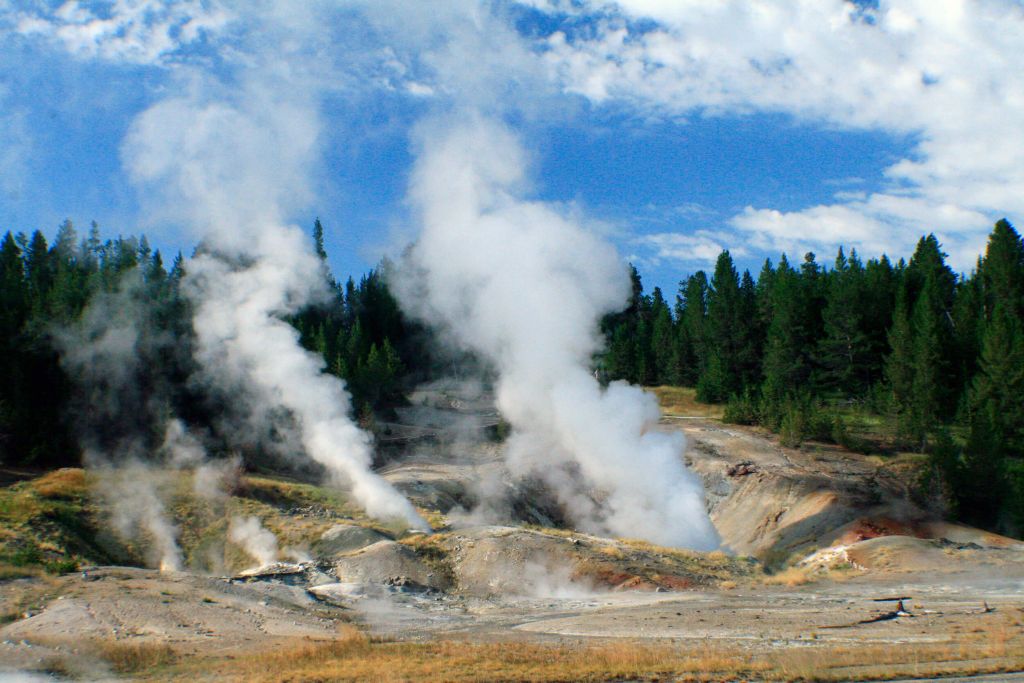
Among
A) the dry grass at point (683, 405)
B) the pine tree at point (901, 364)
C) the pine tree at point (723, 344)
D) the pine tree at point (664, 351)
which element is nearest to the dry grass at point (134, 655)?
the pine tree at point (901, 364)

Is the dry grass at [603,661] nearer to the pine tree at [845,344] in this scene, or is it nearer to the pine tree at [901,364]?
the pine tree at [901,364]

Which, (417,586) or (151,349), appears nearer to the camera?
(417,586)

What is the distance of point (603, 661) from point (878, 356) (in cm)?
6564

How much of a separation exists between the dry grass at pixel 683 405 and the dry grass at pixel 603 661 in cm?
4953

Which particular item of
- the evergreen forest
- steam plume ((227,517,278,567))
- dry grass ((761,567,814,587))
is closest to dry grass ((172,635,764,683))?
steam plume ((227,517,278,567))

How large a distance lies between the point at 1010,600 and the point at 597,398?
20.5m

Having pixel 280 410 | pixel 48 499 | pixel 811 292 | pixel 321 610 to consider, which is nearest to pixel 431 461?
pixel 280 410

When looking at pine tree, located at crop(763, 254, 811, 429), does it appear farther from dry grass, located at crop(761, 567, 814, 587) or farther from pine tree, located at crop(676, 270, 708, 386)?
dry grass, located at crop(761, 567, 814, 587)

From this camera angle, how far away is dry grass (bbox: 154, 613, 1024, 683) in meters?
14.6

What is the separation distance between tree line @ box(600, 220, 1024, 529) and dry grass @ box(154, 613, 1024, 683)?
27.7 meters

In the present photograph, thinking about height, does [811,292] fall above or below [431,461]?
above

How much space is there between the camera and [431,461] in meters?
55.3

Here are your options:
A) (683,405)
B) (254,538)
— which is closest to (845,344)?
(683,405)

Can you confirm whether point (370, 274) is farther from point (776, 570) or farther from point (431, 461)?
point (776, 570)
